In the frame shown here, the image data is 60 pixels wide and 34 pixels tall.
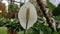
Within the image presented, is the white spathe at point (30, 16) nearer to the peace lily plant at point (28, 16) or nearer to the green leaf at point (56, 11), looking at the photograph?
the peace lily plant at point (28, 16)

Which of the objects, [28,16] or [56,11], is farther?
[56,11]

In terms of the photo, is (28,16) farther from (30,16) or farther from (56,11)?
(56,11)

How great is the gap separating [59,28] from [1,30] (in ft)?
0.77

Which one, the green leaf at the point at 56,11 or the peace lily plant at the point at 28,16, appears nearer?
the peace lily plant at the point at 28,16

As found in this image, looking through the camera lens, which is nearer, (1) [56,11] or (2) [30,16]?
(2) [30,16]

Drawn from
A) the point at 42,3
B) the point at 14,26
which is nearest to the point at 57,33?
the point at 42,3

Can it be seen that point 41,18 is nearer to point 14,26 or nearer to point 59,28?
point 59,28

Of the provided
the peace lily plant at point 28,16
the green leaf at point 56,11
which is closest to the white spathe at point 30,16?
the peace lily plant at point 28,16

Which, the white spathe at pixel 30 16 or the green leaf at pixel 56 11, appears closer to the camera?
the white spathe at pixel 30 16

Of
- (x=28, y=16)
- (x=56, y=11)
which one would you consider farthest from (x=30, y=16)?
(x=56, y=11)

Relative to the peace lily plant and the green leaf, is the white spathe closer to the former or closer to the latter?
the peace lily plant

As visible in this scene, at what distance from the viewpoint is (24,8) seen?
19.6 inches

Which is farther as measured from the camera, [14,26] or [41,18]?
[14,26]

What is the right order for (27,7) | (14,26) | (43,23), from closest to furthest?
(27,7) → (43,23) → (14,26)
